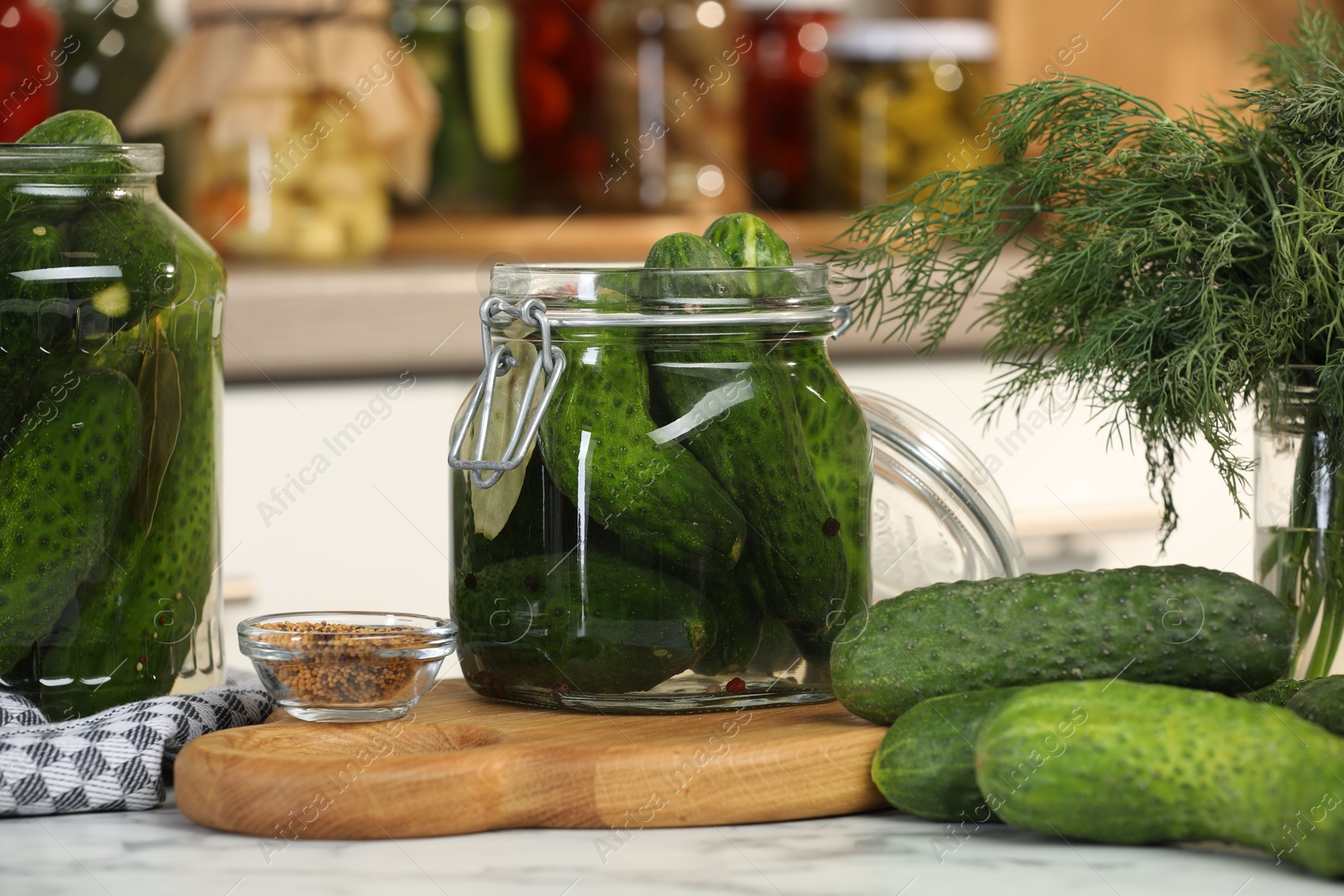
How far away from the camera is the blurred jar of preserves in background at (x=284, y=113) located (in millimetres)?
1818

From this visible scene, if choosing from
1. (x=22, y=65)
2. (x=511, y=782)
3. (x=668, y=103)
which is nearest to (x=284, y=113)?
(x=22, y=65)

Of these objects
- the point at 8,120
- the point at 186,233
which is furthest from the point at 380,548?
the point at 186,233

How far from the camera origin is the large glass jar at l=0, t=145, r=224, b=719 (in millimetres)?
702

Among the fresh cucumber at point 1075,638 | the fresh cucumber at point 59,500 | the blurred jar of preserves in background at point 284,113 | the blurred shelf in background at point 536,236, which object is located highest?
the blurred jar of preserves in background at point 284,113

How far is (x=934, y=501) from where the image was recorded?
90 cm

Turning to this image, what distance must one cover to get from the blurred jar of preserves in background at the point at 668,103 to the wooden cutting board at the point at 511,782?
158cm

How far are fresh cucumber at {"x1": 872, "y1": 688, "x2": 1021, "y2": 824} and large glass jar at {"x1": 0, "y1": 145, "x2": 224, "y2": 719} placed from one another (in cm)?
36

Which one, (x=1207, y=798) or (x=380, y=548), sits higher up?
(x=1207, y=798)

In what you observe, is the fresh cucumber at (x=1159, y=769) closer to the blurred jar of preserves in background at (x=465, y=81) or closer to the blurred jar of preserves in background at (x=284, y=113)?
the blurred jar of preserves in background at (x=284, y=113)

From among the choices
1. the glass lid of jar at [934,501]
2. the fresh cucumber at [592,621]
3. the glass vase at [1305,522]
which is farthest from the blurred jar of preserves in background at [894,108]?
the fresh cucumber at [592,621]

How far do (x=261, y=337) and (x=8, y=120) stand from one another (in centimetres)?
38

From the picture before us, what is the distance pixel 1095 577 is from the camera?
2.24 feet

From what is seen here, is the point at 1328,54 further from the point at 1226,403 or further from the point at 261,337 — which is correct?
the point at 261,337

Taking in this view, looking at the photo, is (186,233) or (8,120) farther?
(8,120)
